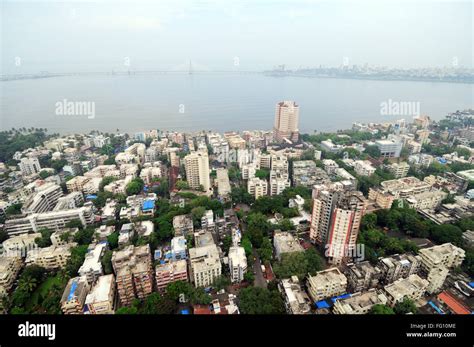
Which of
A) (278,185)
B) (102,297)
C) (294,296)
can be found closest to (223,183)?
(278,185)

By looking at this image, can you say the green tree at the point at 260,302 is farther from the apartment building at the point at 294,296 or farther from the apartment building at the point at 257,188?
the apartment building at the point at 257,188

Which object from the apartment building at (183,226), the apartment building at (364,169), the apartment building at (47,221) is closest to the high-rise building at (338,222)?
the apartment building at (183,226)

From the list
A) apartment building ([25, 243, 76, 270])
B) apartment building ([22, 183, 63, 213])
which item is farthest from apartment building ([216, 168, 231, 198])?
apartment building ([22, 183, 63, 213])

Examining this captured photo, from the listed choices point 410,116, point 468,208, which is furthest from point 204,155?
point 410,116

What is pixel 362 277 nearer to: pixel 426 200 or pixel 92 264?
pixel 426 200

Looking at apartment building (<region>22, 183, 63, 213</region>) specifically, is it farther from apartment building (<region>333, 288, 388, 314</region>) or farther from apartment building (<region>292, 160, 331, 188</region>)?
apartment building (<region>333, 288, 388, 314</region>)
